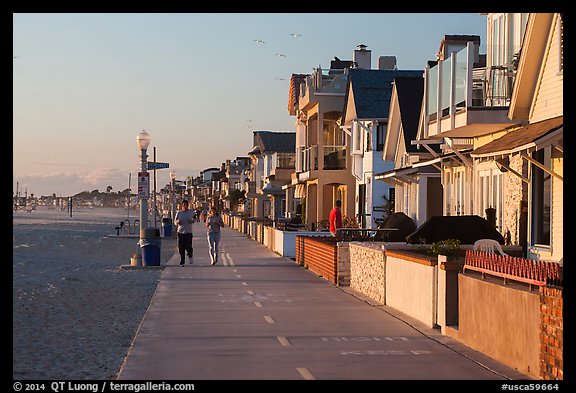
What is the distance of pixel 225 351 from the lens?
1290 centimetres

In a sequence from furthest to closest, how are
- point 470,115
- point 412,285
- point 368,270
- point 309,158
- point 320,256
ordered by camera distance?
point 309,158
point 320,256
point 368,270
point 470,115
point 412,285

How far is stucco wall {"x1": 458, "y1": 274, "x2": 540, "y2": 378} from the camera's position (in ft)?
35.7

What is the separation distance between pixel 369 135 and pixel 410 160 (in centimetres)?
731

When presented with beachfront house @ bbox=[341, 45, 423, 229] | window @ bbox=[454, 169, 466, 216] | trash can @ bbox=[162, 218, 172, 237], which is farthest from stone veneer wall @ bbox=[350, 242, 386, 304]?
trash can @ bbox=[162, 218, 172, 237]

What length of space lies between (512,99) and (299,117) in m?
37.0

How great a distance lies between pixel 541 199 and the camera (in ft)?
62.1

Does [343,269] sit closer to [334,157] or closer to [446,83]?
[446,83]

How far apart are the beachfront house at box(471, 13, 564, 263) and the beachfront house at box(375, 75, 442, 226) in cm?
984

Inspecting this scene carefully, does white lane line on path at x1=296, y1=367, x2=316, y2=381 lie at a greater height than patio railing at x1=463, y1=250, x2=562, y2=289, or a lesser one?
lesser

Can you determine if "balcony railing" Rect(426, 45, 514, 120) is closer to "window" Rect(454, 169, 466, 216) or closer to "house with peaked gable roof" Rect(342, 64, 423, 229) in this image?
"window" Rect(454, 169, 466, 216)

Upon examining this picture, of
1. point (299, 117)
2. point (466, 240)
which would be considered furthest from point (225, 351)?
point (299, 117)

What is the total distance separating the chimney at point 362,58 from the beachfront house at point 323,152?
1.06 meters

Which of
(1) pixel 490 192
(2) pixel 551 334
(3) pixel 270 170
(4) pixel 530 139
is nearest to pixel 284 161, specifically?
(3) pixel 270 170

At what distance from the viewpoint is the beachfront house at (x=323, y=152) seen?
161 feet
